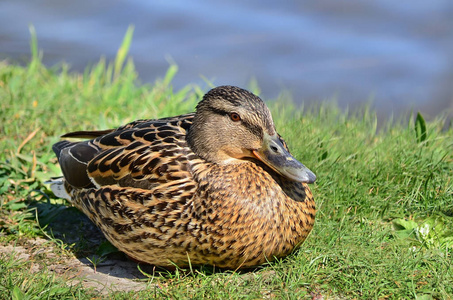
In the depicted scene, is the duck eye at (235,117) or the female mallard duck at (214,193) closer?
the female mallard duck at (214,193)

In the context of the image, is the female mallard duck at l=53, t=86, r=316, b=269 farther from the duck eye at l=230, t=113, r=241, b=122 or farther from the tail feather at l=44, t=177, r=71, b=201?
the tail feather at l=44, t=177, r=71, b=201

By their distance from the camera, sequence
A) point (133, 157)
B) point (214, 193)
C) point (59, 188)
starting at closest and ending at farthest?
1. point (214, 193)
2. point (133, 157)
3. point (59, 188)

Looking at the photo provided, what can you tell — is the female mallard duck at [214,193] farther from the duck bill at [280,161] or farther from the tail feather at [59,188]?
the tail feather at [59,188]

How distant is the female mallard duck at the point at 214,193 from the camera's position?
3273mm

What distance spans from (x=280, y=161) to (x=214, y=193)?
413mm

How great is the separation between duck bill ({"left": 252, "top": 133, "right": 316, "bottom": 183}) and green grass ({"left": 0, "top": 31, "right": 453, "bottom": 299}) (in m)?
0.50

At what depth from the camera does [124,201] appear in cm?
346

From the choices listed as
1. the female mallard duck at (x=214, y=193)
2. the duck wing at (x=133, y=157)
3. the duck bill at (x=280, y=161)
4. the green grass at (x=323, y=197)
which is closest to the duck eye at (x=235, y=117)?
the female mallard duck at (x=214, y=193)

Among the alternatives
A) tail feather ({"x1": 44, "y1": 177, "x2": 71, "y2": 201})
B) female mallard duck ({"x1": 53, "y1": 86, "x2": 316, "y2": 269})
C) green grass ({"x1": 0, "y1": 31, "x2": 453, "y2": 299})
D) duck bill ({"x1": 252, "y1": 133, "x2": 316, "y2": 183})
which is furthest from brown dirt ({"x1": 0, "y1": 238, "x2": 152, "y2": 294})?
duck bill ({"x1": 252, "y1": 133, "x2": 316, "y2": 183})

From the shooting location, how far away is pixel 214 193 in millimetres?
3318

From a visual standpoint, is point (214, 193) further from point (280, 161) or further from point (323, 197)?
point (323, 197)

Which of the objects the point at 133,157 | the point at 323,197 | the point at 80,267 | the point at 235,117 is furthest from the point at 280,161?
the point at 80,267

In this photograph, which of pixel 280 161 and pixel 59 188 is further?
pixel 59 188

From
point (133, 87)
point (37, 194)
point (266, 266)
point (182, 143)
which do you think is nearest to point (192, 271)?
point (266, 266)
